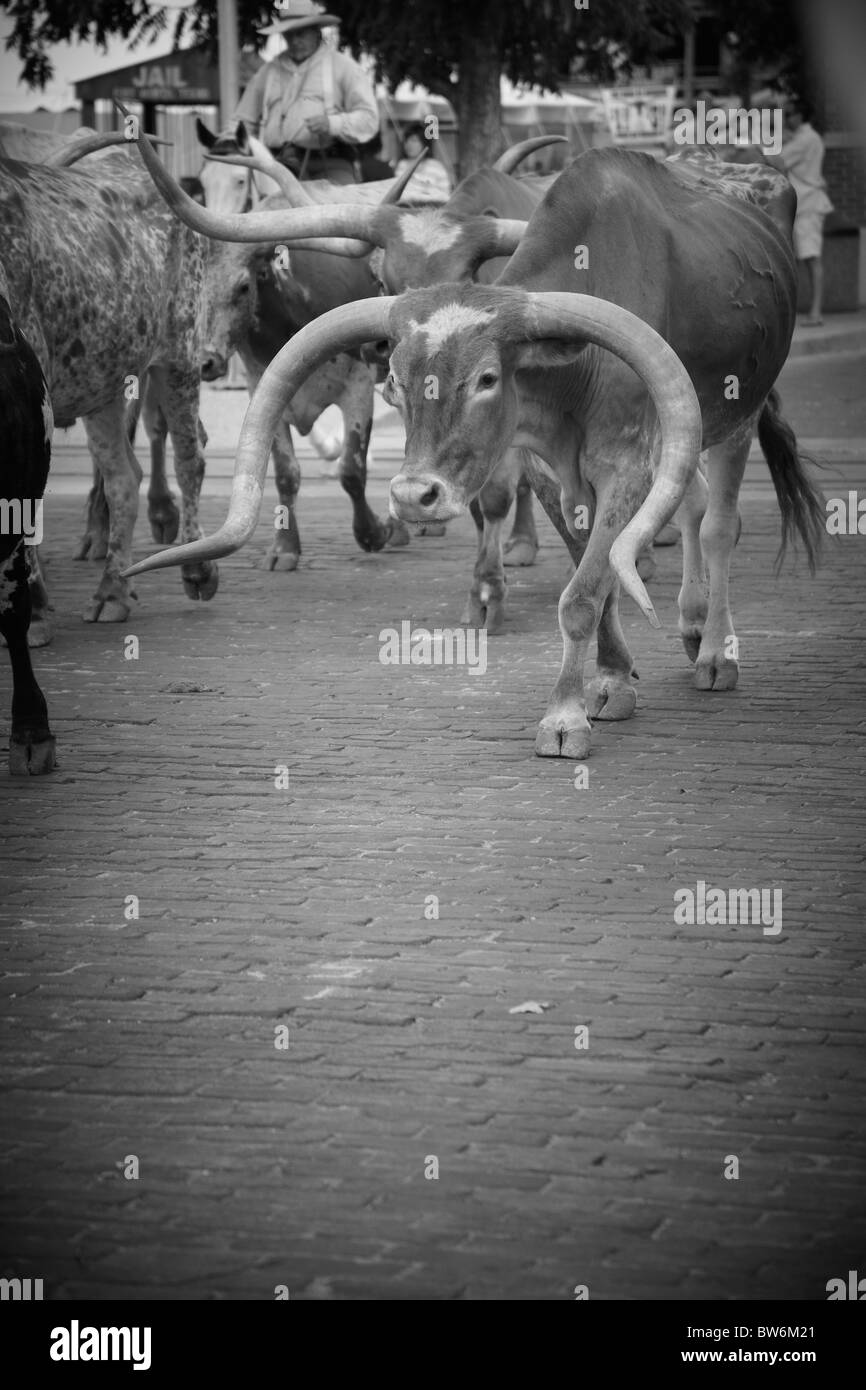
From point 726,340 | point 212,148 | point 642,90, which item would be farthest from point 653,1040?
point 642,90

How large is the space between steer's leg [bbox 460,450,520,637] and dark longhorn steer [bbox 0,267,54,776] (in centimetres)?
280

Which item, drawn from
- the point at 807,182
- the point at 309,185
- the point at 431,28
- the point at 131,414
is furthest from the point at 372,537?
the point at 807,182

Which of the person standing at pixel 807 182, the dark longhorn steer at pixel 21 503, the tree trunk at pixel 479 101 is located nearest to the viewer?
the dark longhorn steer at pixel 21 503

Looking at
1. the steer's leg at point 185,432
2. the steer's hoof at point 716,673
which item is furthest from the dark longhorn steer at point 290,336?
the steer's hoof at point 716,673

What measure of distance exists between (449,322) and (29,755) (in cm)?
217

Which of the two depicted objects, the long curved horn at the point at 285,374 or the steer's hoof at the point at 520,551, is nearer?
the long curved horn at the point at 285,374

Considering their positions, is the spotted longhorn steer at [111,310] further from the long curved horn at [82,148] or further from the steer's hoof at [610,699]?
the steer's hoof at [610,699]

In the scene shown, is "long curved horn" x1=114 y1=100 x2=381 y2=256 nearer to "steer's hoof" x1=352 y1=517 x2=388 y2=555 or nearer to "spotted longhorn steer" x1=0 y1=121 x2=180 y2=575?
"spotted longhorn steer" x1=0 y1=121 x2=180 y2=575

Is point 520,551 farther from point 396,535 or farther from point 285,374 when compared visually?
point 285,374

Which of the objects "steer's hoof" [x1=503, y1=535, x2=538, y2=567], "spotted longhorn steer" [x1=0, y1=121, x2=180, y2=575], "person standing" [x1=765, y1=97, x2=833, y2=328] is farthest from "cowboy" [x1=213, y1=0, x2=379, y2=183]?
"person standing" [x1=765, y1=97, x2=833, y2=328]

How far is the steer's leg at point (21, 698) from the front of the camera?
294 inches

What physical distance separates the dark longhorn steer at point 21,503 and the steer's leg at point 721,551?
2824 millimetres

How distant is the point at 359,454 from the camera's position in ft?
40.2

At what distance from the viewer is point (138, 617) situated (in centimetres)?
1056
